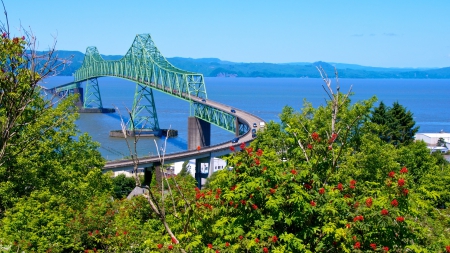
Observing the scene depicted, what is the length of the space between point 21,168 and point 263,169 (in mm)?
9433


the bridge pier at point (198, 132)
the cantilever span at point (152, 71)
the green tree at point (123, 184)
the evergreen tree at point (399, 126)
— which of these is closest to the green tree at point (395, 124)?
the evergreen tree at point (399, 126)

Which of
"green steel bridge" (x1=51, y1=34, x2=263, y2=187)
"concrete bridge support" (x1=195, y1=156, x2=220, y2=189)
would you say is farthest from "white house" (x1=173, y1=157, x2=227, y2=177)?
"green steel bridge" (x1=51, y1=34, x2=263, y2=187)

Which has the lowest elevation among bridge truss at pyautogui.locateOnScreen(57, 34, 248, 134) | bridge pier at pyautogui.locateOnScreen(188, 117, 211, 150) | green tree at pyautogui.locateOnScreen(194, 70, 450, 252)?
bridge pier at pyautogui.locateOnScreen(188, 117, 211, 150)

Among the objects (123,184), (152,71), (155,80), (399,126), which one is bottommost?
(123,184)

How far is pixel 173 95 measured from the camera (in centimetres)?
7244

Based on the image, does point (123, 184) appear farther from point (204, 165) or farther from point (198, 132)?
point (198, 132)

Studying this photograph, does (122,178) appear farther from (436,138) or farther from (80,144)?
(436,138)

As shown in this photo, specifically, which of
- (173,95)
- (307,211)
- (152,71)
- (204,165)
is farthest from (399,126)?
(152,71)

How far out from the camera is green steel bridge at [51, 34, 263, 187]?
4219 cm

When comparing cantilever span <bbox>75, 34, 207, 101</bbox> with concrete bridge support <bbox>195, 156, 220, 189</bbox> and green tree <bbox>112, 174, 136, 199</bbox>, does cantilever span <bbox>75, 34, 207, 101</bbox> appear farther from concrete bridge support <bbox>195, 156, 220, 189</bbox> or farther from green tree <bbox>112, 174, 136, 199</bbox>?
green tree <bbox>112, 174, 136, 199</bbox>

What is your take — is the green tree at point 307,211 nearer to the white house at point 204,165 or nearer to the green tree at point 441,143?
the white house at point 204,165

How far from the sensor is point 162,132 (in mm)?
71312

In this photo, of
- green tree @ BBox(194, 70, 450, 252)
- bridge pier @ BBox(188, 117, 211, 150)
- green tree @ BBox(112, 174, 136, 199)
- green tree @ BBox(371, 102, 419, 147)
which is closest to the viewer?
green tree @ BBox(194, 70, 450, 252)

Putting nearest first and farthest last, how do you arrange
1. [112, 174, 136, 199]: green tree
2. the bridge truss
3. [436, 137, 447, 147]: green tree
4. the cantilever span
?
1. [112, 174, 136, 199]: green tree
2. [436, 137, 447, 147]: green tree
3. the bridge truss
4. the cantilever span
